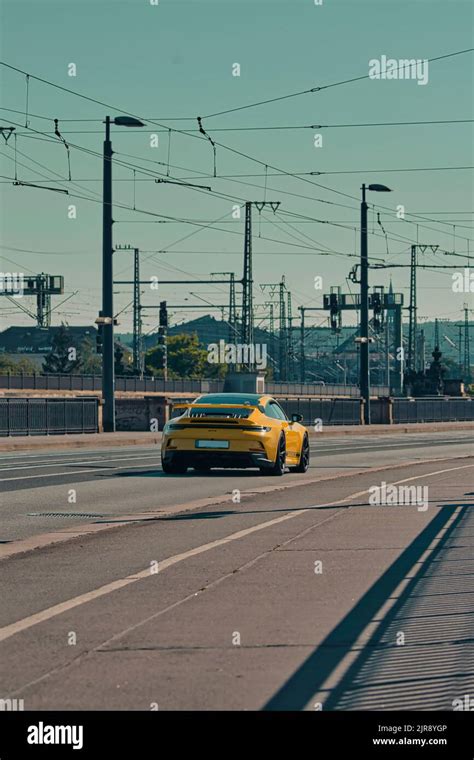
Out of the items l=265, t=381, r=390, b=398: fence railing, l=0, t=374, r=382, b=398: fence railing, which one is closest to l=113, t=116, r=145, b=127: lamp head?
l=0, t=374, r=382, b=398: fence railing

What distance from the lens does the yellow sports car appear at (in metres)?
22.6

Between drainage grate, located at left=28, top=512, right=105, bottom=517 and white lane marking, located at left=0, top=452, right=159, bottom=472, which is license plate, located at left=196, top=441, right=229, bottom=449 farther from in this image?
drainage grate, located at left=28, top=512, right=105, bottom=517

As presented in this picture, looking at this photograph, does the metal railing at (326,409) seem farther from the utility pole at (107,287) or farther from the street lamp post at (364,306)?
the utility pole at (107,287)

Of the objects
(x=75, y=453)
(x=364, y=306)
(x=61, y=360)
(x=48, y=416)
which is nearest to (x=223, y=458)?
(x=75, y=453)

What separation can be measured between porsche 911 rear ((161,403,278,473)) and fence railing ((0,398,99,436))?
75.6ft

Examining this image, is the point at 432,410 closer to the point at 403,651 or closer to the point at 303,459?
the point at 303,459

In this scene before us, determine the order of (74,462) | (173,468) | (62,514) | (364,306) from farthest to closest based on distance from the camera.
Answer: (364,306)
(74,462)
(173,468)
(62,514)

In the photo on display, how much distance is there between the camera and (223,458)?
22.7 metres

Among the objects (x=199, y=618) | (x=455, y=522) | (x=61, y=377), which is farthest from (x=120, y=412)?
(x=199, y=618)

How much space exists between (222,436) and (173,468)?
1435 millimetres

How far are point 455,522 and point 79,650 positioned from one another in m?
8.10

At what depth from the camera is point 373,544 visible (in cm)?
1291

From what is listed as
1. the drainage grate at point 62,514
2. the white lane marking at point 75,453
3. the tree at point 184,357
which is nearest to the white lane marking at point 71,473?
the white lane marking at point 75,453
